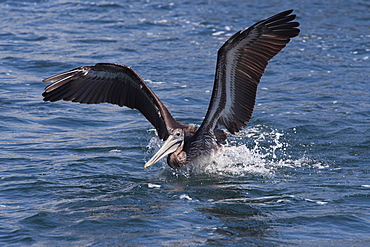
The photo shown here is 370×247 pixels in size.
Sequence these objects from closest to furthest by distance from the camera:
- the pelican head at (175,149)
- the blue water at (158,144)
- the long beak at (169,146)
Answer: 1. the blue water at (158,144)
2. the long beak at (169,146)
3. the pelican head at (175,149)

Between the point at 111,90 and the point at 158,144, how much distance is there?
103 centimetres

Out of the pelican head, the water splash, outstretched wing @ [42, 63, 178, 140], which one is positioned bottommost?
the water splash

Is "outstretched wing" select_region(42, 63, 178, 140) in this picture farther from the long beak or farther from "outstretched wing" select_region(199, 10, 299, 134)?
"outstretched wing" select_region(199, 10, 299, 134)

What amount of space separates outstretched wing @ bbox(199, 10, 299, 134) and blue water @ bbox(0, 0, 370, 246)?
64 cm

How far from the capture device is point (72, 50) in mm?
13766

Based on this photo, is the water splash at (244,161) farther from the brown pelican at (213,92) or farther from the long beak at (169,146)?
the long beak at (169,146)

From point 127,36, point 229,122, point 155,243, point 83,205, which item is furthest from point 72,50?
point 155,243

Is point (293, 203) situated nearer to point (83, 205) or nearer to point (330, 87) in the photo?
point (83, 205)

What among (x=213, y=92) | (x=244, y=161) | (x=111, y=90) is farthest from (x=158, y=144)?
(x=213, y=92)

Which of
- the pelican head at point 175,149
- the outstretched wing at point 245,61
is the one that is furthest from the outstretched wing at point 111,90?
the outstretched wing at point 245,61

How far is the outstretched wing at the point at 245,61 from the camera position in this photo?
283 inches

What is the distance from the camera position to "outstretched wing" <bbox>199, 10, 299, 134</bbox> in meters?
7.20

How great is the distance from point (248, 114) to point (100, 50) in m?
6.64

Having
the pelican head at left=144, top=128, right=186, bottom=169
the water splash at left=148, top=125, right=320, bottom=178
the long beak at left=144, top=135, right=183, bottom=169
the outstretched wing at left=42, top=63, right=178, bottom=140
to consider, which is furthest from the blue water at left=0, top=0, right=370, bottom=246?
the outstretched wing at left=42, top=63, right=178, bottom=140
